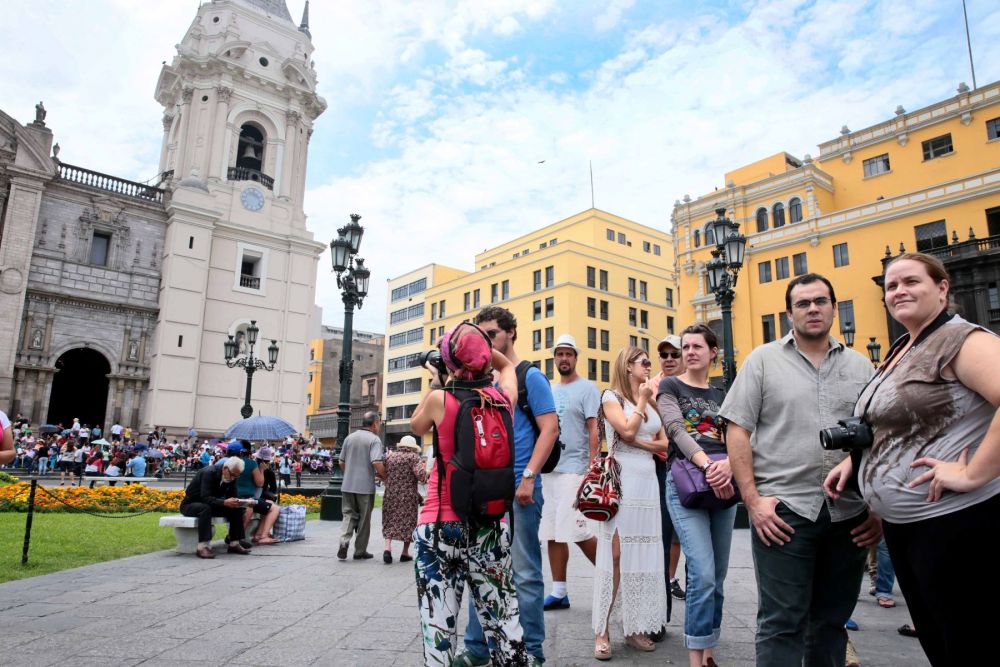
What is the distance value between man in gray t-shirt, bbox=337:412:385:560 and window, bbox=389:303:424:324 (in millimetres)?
52141

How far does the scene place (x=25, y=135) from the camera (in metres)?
29.7

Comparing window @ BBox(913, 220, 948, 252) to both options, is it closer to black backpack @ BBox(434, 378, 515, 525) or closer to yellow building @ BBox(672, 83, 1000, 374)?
yellow building @ BBox(672, 83, 1000, 374)

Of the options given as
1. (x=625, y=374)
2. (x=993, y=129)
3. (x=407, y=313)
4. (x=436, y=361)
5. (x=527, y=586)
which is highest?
(x=993, y=129)

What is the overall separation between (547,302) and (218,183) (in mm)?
24802

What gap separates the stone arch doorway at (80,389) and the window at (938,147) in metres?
43.5

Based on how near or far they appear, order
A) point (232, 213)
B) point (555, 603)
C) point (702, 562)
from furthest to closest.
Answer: point (232, 213)
point (555, 603)
point (702, 562)

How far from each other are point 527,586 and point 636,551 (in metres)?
0.92

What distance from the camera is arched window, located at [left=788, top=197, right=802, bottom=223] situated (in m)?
34.7

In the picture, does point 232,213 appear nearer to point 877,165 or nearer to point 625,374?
point 625,374

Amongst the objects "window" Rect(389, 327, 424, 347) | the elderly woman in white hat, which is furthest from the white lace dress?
"window" Rect(389, 327, 424, 347)

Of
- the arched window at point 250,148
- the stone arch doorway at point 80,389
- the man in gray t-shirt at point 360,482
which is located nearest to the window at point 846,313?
the man in gray t-shirt at point 360,482

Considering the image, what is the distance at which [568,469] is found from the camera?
17.1ft

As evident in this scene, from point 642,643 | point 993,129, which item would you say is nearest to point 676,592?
point 642,643

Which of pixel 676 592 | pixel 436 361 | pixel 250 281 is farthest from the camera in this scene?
pixel 250 281
